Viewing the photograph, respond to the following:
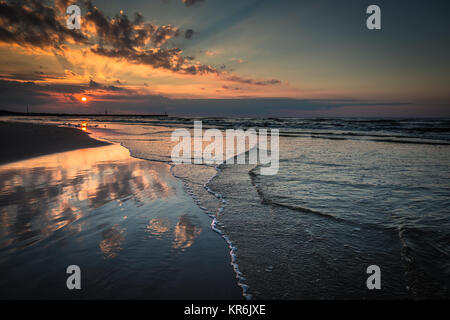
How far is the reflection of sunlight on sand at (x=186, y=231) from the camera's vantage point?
3550mm

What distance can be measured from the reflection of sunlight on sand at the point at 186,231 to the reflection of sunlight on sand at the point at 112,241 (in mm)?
817

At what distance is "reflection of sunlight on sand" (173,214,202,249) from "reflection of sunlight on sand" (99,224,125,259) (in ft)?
Result: 2.68

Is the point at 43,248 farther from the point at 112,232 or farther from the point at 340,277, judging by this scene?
the point at 340,277

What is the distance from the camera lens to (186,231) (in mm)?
3957

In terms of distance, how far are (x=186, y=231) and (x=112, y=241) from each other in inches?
44.6

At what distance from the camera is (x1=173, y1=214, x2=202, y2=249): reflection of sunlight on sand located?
355 cm

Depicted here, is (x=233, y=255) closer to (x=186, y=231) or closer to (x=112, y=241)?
(x=186, y=231)

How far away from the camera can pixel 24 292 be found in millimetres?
2434

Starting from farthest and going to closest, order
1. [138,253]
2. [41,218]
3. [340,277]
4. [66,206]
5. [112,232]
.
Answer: [66,206]
[41,218]
[112,232]
[138,253]
[340,277]

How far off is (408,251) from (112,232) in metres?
4.43
